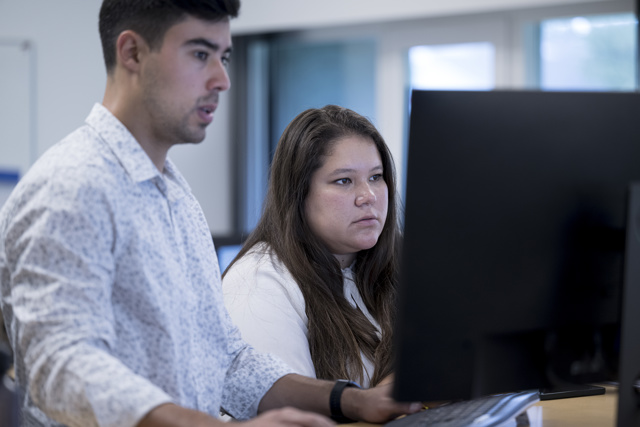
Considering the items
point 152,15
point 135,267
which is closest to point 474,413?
point 135,267

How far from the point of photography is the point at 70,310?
3.08 feet

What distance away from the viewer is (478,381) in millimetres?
900

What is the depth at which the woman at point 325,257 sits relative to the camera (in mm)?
1580

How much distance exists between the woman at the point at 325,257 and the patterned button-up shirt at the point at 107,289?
30 centimetres

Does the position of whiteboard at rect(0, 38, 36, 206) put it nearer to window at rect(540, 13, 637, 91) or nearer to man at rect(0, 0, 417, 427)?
window at rect(540, 13, 637, 91)

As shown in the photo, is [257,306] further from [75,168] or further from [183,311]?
[75,168]

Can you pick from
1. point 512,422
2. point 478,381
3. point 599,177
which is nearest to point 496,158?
point 599,177

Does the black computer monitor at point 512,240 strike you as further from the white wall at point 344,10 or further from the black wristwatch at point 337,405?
the white wall at point 344,10

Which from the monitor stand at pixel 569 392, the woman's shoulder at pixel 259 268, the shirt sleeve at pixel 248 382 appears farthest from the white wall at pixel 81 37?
the shirt sleeve at pixel 248 382

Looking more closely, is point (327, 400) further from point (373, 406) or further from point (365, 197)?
point (365, 197)

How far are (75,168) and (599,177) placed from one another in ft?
2.30

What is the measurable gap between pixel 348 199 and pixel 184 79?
71 cm

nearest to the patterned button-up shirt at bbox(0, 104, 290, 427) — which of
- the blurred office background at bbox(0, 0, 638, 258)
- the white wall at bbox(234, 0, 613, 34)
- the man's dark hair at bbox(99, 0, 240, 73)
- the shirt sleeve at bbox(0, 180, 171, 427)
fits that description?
the shirt sleeve at bbox(0, 180, 171, 427)

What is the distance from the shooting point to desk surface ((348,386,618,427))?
1.20 m
